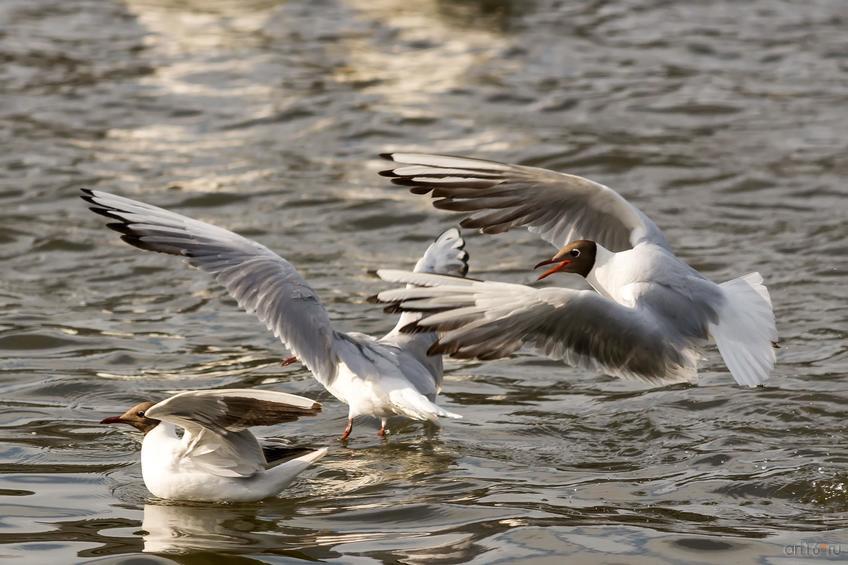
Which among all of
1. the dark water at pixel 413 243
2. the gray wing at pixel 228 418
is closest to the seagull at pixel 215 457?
the gray wing at pixel 228 418

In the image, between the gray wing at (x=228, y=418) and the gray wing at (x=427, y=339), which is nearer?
the gray wing at (x=228, y=418)

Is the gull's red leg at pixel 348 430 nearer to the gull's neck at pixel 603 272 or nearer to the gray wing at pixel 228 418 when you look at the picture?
the gray wing at pixel 228 418

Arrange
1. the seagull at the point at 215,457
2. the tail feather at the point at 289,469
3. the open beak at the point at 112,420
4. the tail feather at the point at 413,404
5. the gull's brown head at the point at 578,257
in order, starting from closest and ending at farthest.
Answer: the seagull at the point at 215,457 → the tail feather at the point at 289,469 → the open beak at the point at 112,420 → the tail feather at the point at 413,404 → the gull's brown head at the point at 578,257

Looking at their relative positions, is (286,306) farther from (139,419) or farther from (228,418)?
(228,418)

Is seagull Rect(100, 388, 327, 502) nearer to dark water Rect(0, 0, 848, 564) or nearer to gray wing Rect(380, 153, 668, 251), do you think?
dark water Rect(0, 0, 848, 564)

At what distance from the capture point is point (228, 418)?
642 centimetres

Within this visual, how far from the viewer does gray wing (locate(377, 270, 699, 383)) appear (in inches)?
253

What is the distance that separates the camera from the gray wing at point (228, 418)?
20.4ft

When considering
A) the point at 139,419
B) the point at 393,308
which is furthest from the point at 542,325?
the point at 139,419

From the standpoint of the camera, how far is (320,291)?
1076cm

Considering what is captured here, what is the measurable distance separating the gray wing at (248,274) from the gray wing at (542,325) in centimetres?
105

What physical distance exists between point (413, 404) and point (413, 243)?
5.02 meters

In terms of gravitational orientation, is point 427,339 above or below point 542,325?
below

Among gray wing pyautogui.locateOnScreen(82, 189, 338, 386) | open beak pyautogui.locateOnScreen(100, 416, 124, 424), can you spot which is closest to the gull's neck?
gray wing pyautogui.locateOnScreen(82, 189, 338, 386)
